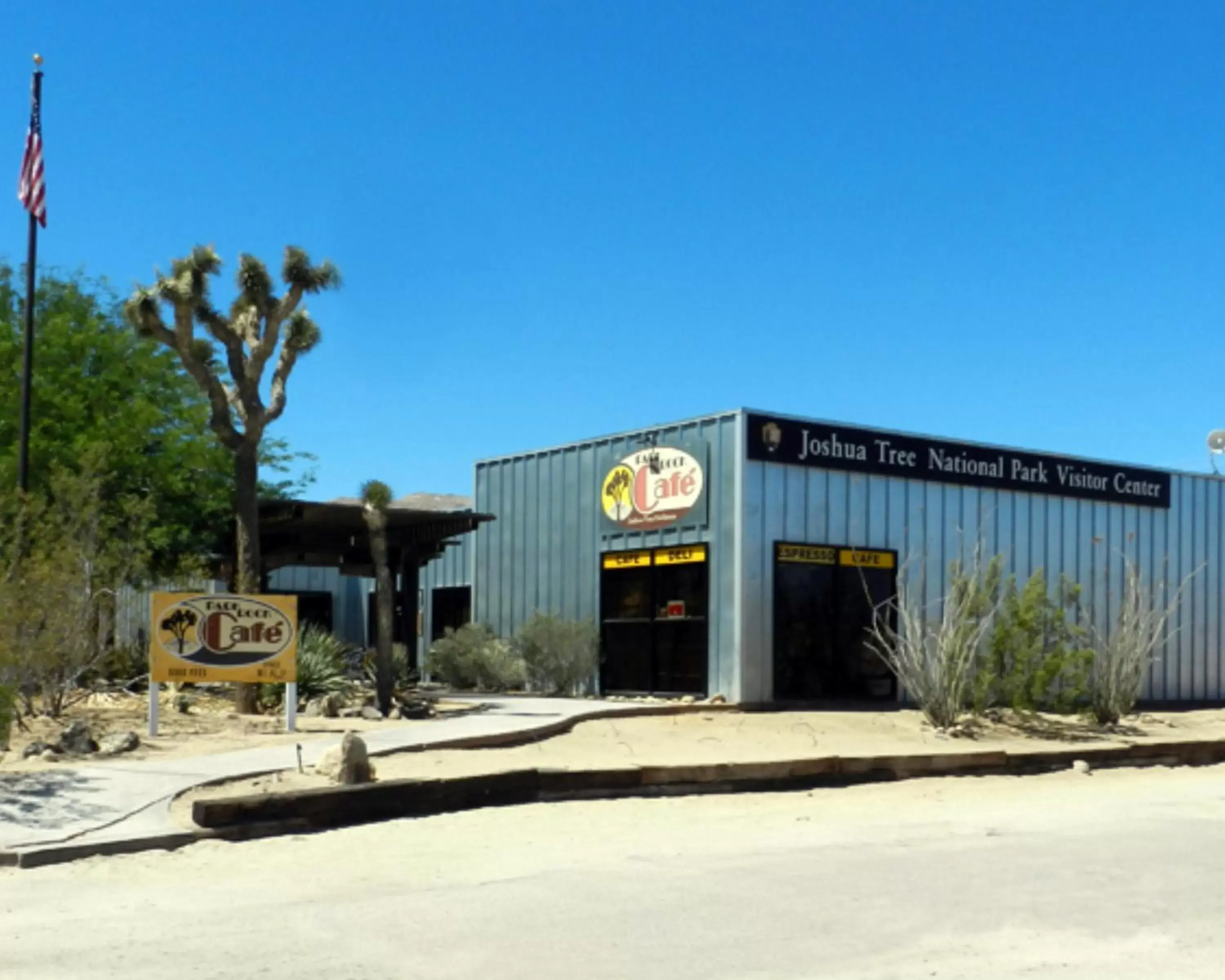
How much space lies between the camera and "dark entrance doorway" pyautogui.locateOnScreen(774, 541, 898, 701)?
23.9m

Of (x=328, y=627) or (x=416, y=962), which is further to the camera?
(x=328, y=627)

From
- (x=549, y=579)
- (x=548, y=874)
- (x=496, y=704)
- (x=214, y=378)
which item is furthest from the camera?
(x=549, y=579)

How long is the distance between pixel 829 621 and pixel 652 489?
3756mm

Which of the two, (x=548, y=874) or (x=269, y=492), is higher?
(x=269, y=492)

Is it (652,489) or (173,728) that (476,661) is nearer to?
(652,489)

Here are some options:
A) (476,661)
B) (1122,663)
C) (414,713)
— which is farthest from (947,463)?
(414,713)

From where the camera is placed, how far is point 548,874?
9.65 meters

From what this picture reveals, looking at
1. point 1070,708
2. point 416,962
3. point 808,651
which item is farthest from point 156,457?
point 416,962

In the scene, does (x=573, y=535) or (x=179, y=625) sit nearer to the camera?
(x=179, y=625)

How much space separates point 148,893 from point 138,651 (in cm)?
1492

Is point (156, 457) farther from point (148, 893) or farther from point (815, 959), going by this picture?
A: point (815, 959)

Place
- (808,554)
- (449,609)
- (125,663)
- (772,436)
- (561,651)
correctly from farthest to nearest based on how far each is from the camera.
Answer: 1. (449,609)
2. (561,651)
3. (808,554)
4. (772,436)
5. (125,663)

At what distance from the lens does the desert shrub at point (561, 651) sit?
25672mm

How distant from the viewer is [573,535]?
2709cm
